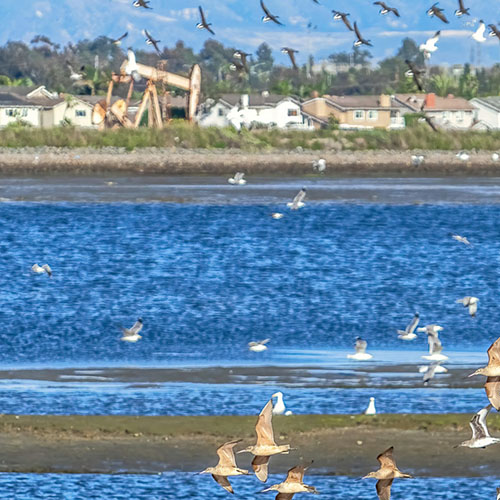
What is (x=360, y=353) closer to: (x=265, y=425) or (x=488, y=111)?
(x=265, y=425)

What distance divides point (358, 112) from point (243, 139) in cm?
5102

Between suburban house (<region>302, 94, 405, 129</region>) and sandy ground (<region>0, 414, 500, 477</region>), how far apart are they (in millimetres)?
138107

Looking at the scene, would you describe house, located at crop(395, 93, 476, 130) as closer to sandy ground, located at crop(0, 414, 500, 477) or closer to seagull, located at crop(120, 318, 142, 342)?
seagull, located at crop(120, 318, 142, 342)

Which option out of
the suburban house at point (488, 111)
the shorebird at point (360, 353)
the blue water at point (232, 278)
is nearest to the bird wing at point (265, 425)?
the shorebird at point (360, 353)

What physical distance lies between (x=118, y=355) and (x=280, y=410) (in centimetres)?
725

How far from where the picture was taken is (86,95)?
16075 cm

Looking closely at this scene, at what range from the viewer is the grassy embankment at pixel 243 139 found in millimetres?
105938

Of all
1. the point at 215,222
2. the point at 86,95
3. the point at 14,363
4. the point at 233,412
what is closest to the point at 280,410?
the point at 233,412

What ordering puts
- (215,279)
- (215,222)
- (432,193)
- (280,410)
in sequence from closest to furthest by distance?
(280,410), (215,279), (215,222), (432,193)

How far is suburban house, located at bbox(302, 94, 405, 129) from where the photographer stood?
156000 mm

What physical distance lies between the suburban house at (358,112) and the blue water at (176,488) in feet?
458

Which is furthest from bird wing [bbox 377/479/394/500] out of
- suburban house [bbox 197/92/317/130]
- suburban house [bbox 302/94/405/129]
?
suburban house [bbox 302/94/405/129]

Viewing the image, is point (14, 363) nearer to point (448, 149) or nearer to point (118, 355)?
point (118, 355)

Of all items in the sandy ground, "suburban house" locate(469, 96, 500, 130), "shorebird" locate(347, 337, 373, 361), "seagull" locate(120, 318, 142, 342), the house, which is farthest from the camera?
the house
